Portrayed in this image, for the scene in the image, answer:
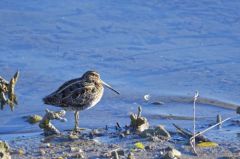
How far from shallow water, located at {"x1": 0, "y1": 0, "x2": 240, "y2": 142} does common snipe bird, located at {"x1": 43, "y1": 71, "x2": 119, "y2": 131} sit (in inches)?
9.9

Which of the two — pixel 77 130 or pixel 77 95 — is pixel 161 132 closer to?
pixel 77 130

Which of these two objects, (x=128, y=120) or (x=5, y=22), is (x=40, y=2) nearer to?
(x=5, y=22)

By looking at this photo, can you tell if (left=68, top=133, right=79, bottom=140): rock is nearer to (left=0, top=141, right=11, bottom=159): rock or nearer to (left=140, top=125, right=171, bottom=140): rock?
(left=140, top=125, right=171, bottom=140): rock

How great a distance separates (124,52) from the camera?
10.8 meters

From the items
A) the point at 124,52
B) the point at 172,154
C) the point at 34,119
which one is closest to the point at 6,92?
the point at 34,119

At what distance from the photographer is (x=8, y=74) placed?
993cm

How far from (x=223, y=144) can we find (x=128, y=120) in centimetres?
160

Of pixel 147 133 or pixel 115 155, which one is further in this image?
pixel 147 133

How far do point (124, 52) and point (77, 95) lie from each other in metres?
2.55

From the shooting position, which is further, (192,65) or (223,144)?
(192,65)

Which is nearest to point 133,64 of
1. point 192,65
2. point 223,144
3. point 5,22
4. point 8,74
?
point 192,65

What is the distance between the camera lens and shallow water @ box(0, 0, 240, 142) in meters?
9.07

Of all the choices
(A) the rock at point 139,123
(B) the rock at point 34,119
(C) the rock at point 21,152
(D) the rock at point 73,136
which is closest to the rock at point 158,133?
A: (A) the rock at point 139,123

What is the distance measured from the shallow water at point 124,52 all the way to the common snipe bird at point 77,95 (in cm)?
25
